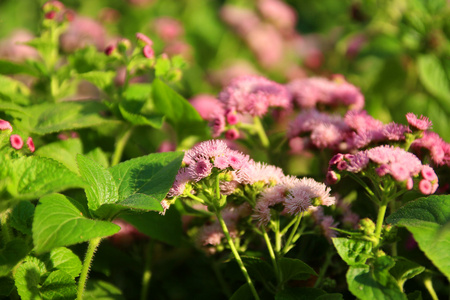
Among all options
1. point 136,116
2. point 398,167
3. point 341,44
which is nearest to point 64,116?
point 136,116

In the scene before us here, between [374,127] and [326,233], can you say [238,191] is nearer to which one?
[326,233]

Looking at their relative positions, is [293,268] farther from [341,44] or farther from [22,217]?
[341,44]

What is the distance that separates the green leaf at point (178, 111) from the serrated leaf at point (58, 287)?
0.66 meters

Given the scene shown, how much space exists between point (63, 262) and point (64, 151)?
0.43 metres

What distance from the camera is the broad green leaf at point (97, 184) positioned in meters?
0.97

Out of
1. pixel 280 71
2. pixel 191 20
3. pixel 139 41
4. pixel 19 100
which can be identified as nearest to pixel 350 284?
pixel 139 41

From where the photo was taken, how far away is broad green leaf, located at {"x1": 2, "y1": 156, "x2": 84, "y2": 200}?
0.85 metres

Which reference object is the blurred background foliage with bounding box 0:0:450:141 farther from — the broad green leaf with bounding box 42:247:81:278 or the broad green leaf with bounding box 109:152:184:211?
the broad green leaf with bounding box 42:247:81:278

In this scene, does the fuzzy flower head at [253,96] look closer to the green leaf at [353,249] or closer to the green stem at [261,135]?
the green stem at [261,135]

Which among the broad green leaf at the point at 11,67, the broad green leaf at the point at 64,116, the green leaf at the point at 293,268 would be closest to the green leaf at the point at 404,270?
the green leaf at the point at 293,268

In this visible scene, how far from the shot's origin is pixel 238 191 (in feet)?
3.67

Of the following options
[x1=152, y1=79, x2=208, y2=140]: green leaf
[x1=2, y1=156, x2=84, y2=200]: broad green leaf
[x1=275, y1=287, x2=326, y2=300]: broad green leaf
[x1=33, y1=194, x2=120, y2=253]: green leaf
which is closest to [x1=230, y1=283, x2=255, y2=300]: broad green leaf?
[x1=275, y1=287, x2=326, y2=300]: broad green leaf

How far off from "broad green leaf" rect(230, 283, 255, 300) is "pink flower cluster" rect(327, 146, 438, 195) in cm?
38

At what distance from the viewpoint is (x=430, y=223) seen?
3.02 ft
